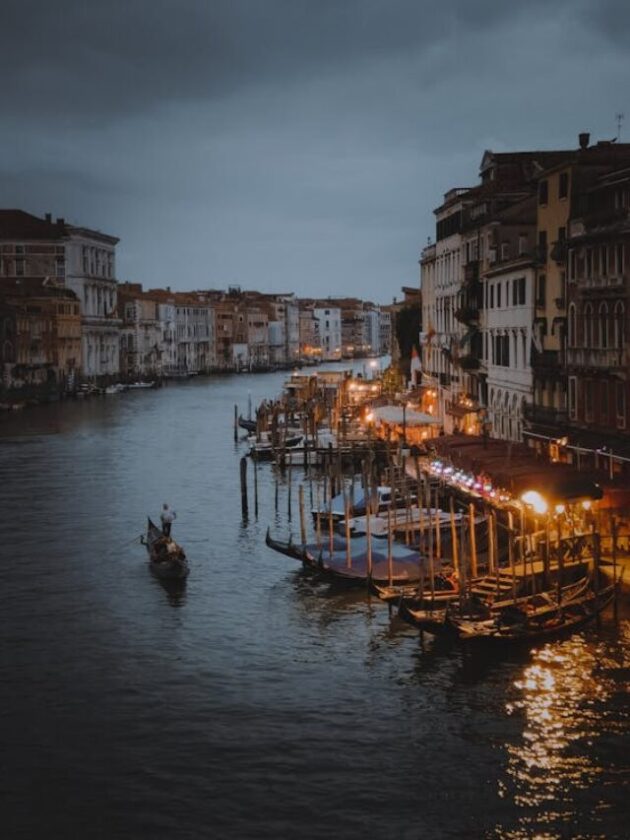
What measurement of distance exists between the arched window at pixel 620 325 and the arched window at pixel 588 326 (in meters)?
1.19

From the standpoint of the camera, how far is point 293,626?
1703cm

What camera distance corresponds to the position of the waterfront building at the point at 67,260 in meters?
82.7

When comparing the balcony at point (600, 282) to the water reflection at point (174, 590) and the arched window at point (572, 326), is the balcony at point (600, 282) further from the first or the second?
the water reflection at point (174, 590)

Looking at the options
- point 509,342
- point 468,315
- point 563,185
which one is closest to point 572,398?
point 563,185

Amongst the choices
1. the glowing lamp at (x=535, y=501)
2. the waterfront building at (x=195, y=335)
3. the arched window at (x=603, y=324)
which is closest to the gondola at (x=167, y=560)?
the glowing lamp at (x=535, y=501)

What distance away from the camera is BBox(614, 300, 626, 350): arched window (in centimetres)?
2134

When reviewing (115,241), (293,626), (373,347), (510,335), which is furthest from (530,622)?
(373,347)

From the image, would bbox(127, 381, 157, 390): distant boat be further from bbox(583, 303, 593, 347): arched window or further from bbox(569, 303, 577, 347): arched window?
bbox(583, 303, 593, 347): arched window

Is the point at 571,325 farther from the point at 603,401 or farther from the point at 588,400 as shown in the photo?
the point at 603,401

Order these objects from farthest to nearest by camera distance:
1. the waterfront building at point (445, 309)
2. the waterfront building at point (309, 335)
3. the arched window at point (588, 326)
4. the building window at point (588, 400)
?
the waterfront building at point (309, 335), the waterfront building at point (445, 309), the arched window at point (588, 326), the building window at point (588, 400)

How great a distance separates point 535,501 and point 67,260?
69.8 m

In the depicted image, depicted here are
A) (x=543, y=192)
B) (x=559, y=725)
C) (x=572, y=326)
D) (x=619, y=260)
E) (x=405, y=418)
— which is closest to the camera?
(x=559, y=725)

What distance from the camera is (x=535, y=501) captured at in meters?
18.8

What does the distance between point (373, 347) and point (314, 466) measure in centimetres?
15995
